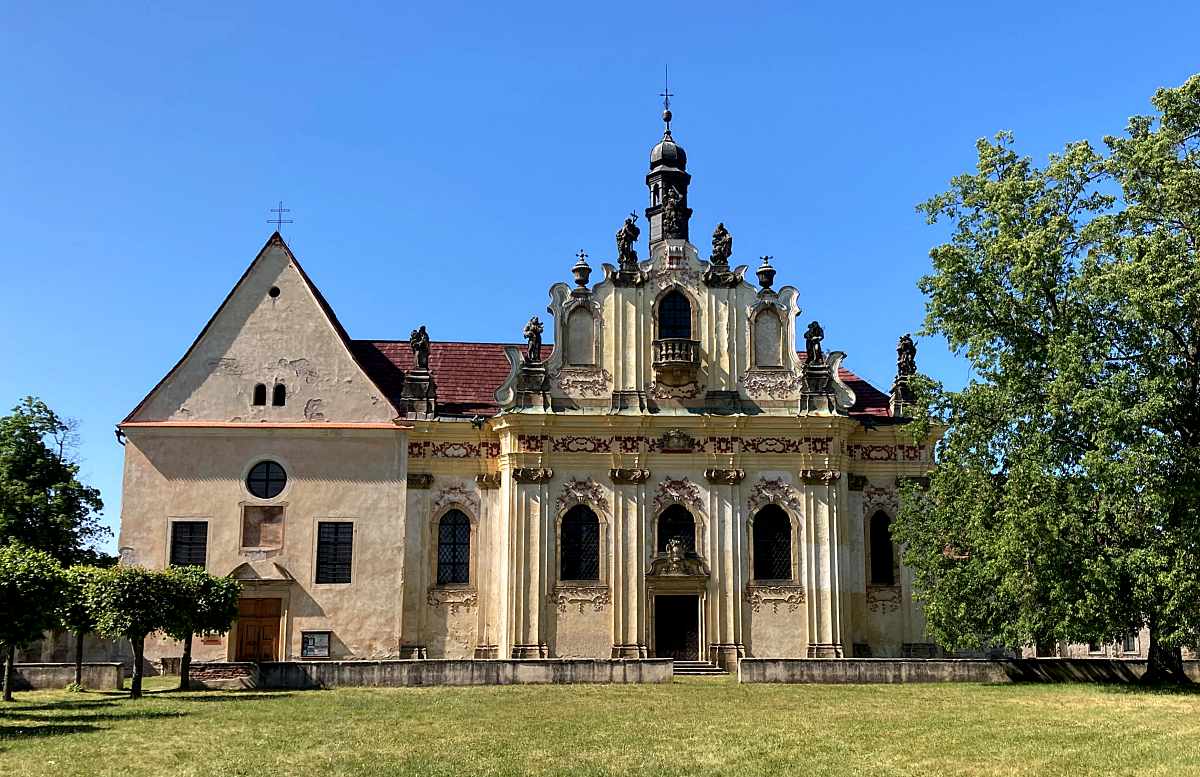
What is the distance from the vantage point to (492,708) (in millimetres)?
24609

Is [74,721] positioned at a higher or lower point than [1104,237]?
lower

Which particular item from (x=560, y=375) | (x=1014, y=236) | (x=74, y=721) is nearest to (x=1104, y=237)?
(x=1014, y=236)

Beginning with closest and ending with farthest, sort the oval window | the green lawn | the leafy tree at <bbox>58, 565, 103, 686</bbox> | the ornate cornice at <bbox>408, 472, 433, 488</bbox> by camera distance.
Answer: the green lawn
the leafy tree at <bbox>58, 565, 103, 686</bbox>
the oval window
the ornate cornice at <bbox>408, 472, 433, 488</bbox>

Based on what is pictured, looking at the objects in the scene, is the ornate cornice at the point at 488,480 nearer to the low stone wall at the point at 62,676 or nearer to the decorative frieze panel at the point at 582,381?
the decorative frieze panel at the point at 582,381

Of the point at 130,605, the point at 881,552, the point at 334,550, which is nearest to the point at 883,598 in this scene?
the point at 881,552

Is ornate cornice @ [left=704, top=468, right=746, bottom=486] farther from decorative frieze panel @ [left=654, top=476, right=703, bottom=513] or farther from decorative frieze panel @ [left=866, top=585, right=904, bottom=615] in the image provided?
decorative frieze panel @ [left=866, top=585, right=904, bottom=615]

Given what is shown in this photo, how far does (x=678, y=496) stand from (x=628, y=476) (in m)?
1.84

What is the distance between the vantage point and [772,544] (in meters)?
39.9

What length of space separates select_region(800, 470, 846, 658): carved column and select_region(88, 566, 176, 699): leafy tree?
801 inches

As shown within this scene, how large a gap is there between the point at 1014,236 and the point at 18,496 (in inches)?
1295

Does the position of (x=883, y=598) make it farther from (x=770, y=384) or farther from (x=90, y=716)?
(x=90, y=716)

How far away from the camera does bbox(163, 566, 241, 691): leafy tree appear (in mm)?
30312

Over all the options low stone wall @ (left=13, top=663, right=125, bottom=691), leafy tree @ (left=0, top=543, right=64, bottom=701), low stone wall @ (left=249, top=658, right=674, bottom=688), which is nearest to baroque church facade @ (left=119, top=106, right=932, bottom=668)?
low stone wall @ (left=13, top=663, right=125, bottom=691)

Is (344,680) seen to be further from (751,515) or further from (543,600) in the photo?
(751,515)
